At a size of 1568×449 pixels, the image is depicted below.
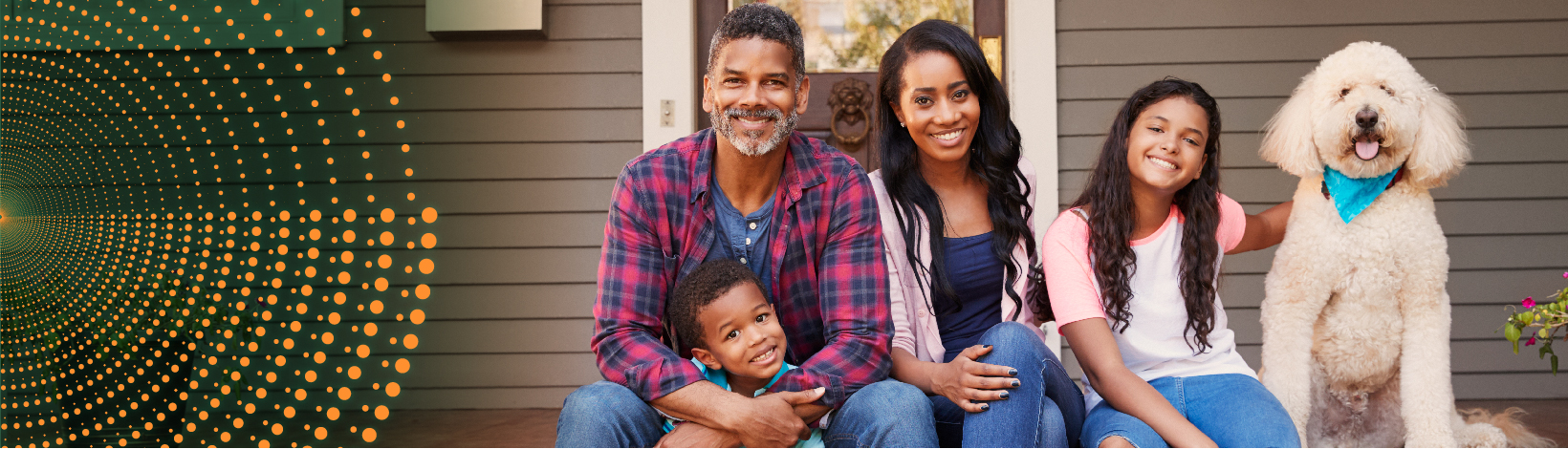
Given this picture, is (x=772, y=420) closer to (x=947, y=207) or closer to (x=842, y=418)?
(x=842, y=418)

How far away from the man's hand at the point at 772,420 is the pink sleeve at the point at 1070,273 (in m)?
0.51

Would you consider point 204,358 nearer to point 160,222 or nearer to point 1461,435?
point 160,222

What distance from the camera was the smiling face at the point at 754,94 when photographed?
165cm

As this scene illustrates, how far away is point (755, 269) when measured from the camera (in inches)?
68.1

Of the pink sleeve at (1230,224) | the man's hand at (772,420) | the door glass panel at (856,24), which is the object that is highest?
the door glass panel at (856,24)

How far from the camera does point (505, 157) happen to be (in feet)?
10.6

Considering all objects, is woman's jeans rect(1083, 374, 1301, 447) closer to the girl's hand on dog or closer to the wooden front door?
the girl's hand on dog

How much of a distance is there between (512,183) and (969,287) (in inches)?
77.2

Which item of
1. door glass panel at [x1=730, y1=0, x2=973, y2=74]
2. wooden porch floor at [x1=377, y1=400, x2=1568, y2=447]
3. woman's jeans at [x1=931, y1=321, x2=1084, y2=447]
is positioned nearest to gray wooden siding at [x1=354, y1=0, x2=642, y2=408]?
wooden porch floor at [x1=377, y1=400, x2=1568, y2=447]

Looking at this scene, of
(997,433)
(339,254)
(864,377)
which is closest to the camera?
(997,433)

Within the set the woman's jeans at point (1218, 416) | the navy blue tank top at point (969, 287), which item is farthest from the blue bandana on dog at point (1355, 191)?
the navy blue tank top at point (969, 287)

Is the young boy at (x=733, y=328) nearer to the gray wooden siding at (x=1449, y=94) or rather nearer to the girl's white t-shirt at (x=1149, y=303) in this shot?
the girl's white t-shirt at (x=1149, y=303)

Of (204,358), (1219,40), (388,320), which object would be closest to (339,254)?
(388,320)

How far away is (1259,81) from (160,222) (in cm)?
398
